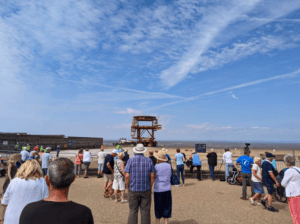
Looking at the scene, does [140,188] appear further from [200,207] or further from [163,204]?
[200,207]

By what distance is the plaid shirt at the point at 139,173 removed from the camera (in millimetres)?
4344

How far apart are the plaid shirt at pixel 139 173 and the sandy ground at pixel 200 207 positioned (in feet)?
5.17

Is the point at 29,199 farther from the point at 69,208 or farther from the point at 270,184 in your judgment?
the point at 270,184

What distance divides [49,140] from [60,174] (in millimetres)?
31721

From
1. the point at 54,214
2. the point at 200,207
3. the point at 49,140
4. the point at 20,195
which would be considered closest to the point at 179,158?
the point at 200,207

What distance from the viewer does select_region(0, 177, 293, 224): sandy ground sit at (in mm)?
5453

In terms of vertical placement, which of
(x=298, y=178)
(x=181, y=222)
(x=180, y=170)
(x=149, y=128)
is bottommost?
(x=181, y=222)

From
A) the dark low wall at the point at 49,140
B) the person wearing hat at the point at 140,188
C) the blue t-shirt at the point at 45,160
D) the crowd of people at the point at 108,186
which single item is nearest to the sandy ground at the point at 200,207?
the crowd of people at the point at 108,186

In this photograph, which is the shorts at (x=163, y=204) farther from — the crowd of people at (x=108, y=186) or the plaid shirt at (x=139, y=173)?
the plaid shirt at (x=139, y=173)

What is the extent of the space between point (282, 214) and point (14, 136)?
94.0ft

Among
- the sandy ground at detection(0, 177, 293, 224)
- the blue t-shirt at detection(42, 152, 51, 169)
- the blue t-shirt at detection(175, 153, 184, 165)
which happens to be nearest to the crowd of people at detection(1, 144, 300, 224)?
the sandy ground at detection(0, 177, 293, 224)

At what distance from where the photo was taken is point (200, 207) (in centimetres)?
641

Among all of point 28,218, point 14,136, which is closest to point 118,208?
point 28,218

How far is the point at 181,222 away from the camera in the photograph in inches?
207
